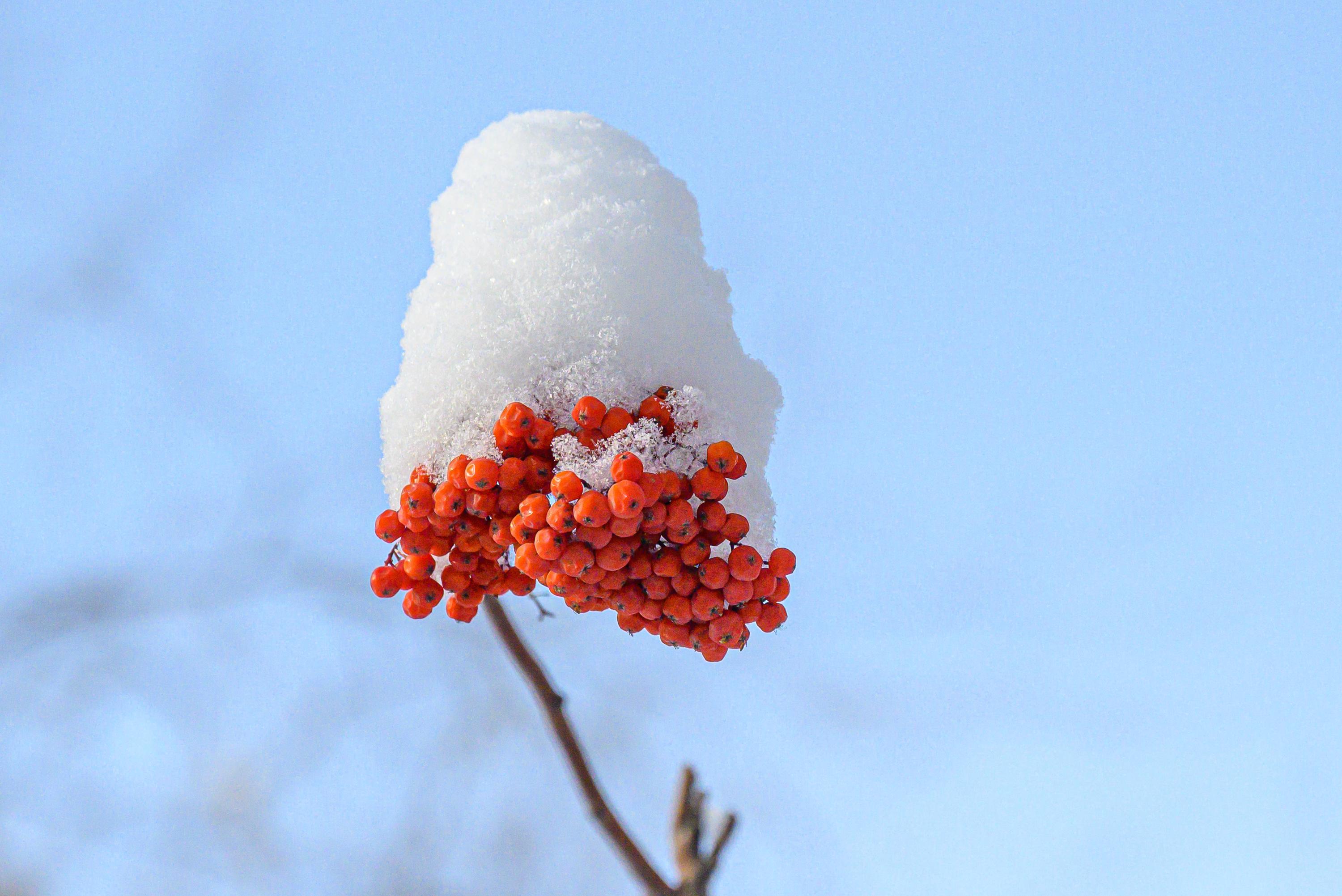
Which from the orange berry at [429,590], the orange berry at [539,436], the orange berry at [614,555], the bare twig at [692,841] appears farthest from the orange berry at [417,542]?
the bare twig at [692,841]

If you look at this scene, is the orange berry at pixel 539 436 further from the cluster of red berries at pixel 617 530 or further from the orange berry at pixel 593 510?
the orange berry at pixel 593 510

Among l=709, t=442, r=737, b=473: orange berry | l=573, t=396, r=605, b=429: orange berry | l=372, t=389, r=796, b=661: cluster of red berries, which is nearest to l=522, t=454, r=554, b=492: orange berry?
l=372, t=389, r=796, b=661: cluster of red berries

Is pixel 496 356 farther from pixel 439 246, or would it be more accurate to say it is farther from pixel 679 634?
pixel 679 634

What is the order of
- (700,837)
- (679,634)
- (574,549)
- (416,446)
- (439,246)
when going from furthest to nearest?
(439,246) → (416,446) → (679,634) → (574,549) → (700,837)

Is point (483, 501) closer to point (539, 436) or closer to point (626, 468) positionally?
point (539, 436)

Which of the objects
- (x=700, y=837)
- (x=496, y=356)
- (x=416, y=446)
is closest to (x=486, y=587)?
(x=416, y=446)

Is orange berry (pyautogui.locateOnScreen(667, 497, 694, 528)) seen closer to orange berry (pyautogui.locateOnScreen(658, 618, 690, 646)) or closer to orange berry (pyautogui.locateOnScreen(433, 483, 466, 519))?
orange berry (pyautogui.locateOnScreen(658, 618, 690, 646))

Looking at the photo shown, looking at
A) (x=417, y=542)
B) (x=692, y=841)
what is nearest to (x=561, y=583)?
(x=417, y=542)
